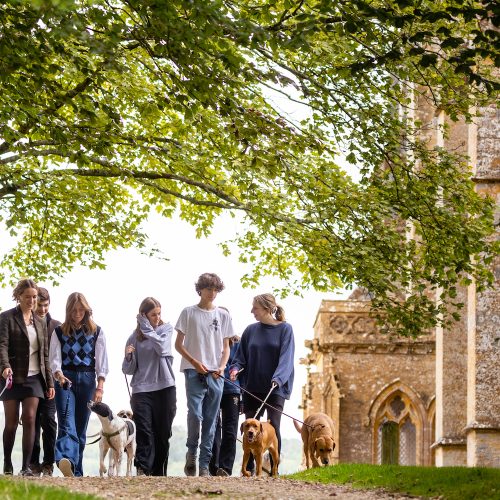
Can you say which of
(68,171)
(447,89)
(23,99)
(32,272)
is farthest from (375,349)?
(23,99)

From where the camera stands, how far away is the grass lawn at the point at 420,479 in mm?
9297

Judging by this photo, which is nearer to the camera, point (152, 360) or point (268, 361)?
point (152, 360)

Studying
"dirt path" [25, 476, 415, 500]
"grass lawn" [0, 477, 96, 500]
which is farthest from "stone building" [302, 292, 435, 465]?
"grass lawn" [0, 477, 96, 500]

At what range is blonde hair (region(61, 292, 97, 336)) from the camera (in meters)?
12.0

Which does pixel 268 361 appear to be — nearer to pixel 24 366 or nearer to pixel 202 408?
pixel 202 408

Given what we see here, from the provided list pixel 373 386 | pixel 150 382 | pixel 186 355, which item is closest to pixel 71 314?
pixel 150 382

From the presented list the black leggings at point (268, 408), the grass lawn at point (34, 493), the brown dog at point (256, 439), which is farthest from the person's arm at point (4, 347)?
the grass lawn at point (34, 493)

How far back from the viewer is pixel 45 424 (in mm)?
12242

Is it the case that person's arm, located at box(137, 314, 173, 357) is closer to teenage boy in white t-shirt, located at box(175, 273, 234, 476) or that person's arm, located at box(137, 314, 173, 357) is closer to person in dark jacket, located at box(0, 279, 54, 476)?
teenage boy in white t-shirt, located at box(175, 273, 234, 476)

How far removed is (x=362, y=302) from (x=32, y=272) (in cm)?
991

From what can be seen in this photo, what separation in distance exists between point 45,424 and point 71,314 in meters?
1.20

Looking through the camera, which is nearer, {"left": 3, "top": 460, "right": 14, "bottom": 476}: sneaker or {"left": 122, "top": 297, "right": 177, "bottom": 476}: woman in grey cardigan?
{"left": 3, "top": 460, "right": 14, "bottom": 476}: sneaker

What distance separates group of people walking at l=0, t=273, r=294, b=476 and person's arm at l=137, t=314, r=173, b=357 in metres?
0.01

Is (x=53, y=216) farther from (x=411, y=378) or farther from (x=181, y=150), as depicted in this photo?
(x=411, y=378)
